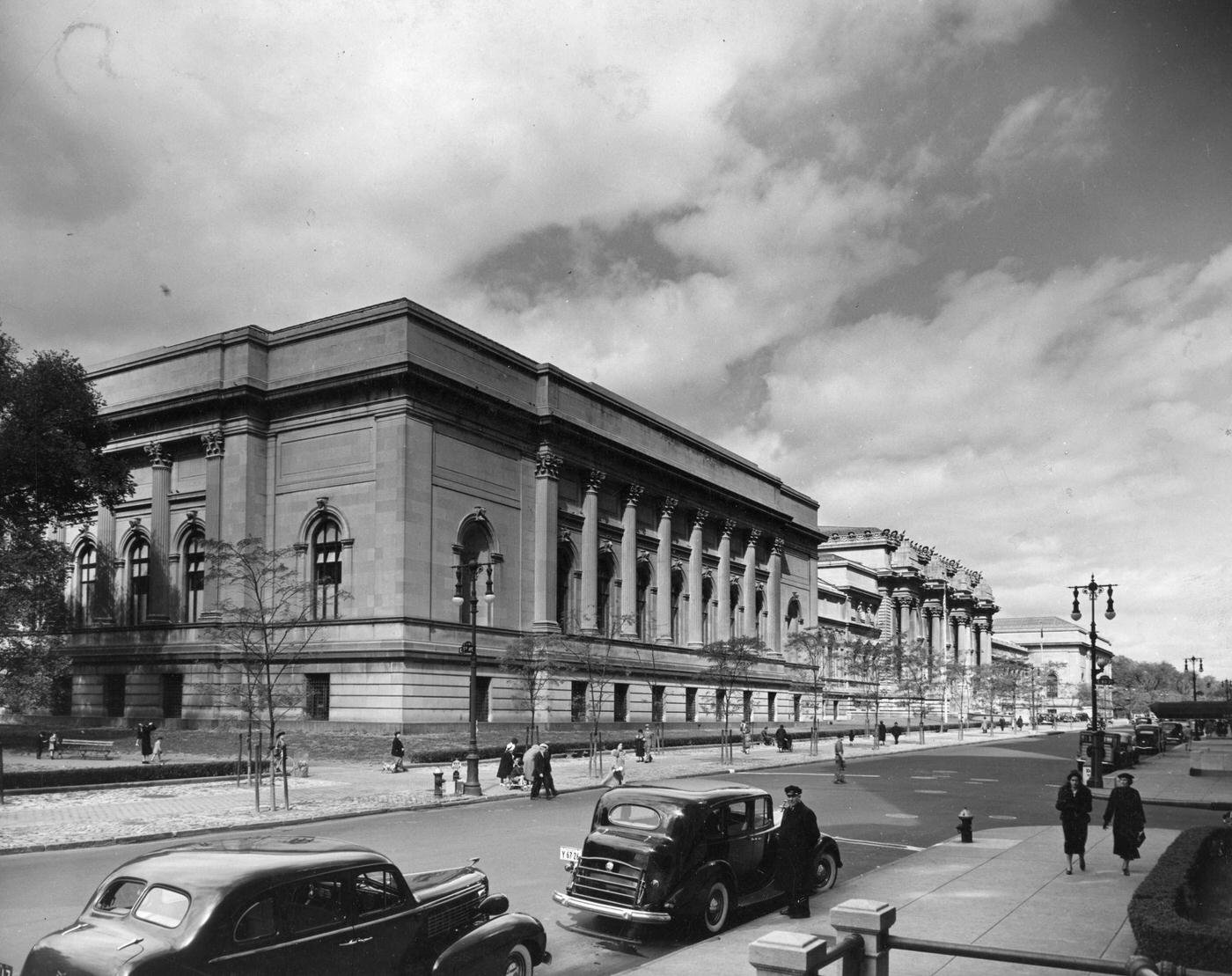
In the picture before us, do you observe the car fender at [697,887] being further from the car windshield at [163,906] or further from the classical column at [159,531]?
the classical column at [159,531]

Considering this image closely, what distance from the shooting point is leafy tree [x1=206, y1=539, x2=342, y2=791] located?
106 feet

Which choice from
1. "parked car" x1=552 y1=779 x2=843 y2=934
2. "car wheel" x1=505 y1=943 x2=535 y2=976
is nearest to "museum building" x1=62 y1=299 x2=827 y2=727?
A: "parked car" x1=552 y1=779 x2=843 y2=934

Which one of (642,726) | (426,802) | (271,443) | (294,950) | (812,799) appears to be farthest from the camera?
(642,726)

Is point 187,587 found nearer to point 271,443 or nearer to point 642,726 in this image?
point 271,443

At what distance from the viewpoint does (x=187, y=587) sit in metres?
53.0

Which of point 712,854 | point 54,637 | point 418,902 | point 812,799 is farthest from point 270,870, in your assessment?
point 54,637

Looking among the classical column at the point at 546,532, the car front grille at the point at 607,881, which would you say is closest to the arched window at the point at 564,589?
the classical column at the point at 546,532

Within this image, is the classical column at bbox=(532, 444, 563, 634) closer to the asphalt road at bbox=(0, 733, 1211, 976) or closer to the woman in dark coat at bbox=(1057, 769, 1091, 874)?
the asphalt road at bbox=(0, 733, 1211, 976)

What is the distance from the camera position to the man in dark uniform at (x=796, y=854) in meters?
13.8

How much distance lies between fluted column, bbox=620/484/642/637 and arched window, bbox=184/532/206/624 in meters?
23.4

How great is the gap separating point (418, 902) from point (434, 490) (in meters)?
40.8

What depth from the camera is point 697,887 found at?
12.8 metres

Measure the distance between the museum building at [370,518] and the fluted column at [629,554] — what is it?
0.16 m

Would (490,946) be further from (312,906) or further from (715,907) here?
(715,907)
